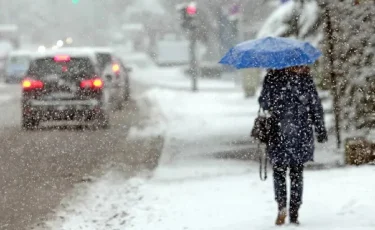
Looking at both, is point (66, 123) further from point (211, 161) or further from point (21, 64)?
point (21, 64)

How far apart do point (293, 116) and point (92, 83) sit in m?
11.2

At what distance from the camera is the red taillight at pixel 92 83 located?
737 inches

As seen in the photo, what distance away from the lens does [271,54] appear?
8.05 metres

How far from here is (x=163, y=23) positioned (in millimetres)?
87188

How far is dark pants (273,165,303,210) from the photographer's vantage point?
26.6ft

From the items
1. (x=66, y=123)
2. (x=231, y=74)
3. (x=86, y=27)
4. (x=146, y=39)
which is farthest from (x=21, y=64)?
(x=86, y=27)

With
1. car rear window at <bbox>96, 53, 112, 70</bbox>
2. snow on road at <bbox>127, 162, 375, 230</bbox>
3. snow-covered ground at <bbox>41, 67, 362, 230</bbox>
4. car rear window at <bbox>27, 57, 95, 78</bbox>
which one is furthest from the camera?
car rear window at <bbox>96, 53, 112, 70</bbox>

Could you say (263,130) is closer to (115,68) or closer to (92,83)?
(92,83)

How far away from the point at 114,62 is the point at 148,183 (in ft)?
48.2

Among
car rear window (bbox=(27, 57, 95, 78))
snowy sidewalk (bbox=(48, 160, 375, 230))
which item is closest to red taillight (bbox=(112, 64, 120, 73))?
car rear window (bbox=(27, 57, 95, 78))

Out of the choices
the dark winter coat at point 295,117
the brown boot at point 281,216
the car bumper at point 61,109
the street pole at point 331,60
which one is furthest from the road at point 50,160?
the street pole at point 331,60

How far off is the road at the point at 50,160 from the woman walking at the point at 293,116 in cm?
262

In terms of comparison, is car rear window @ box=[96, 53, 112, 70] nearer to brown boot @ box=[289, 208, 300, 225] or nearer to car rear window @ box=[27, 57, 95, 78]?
car rear window @ box=[27, 57, 95, 78]

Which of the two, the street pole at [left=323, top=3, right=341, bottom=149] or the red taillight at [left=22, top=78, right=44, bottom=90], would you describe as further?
the red taillight at [left=22, top=78, right=44, bottom=90]
